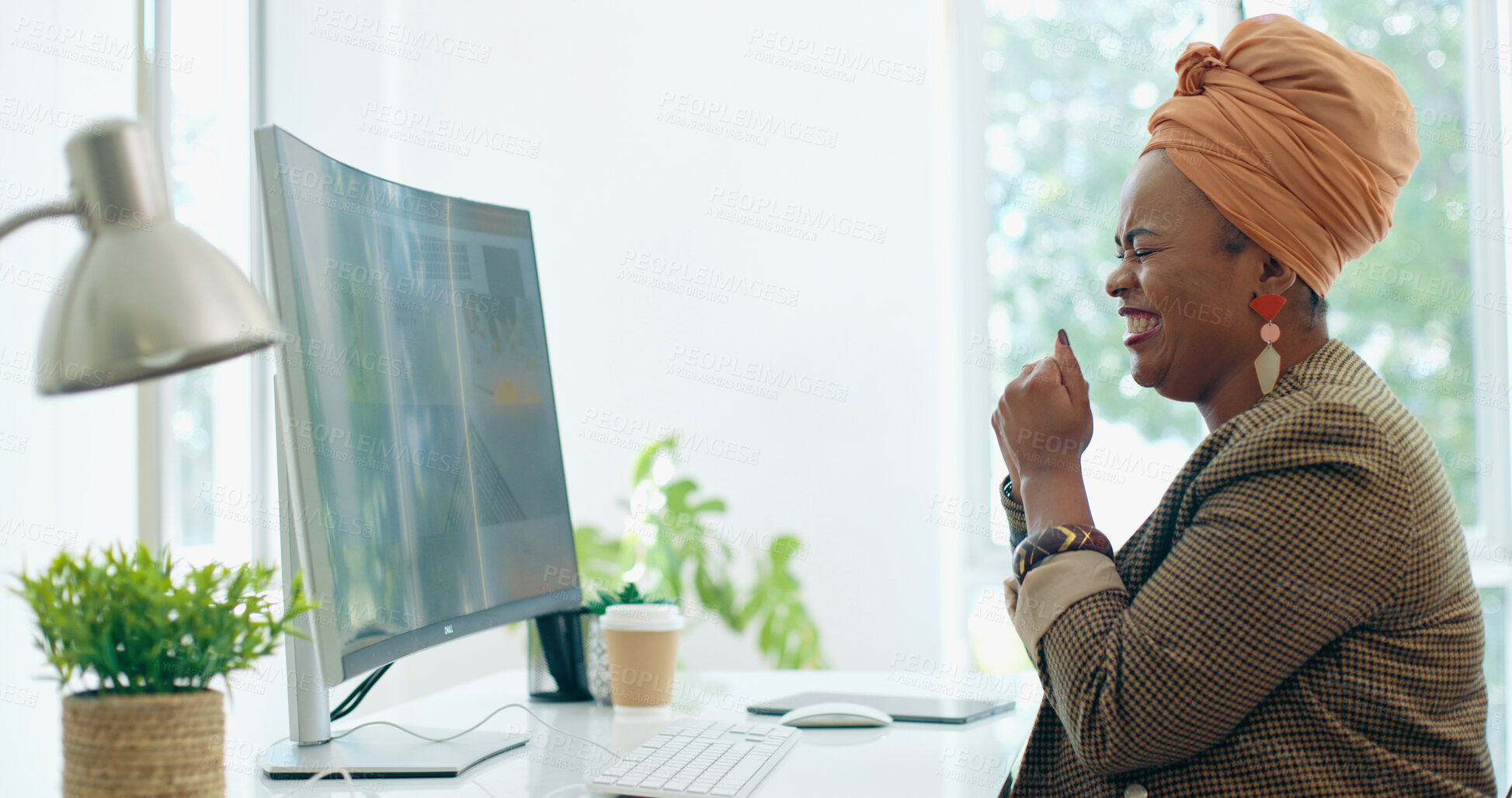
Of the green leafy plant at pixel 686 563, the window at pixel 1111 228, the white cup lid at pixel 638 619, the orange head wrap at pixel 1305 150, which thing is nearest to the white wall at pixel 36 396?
the white cup lid at pixel 638 619

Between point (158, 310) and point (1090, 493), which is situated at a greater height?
point (158, 310)

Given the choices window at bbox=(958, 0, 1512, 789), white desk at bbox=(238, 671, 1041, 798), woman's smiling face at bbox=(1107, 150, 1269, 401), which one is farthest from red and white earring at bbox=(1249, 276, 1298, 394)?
window at bbox=(958, 0, 1512, 789)

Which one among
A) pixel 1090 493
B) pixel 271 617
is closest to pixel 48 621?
pixel 271 617

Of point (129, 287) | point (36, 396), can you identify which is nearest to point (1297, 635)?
point (129, 287)

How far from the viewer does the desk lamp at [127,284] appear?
0.55m

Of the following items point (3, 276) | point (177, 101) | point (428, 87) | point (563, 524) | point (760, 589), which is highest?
point (428, 87)

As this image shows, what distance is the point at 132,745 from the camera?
1.89 feet

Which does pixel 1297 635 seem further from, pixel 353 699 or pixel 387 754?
pixel 353 699

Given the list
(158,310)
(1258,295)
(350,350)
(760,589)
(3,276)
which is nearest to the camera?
(158,310)

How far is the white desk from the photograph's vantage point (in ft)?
3.22

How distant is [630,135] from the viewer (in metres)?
2.79

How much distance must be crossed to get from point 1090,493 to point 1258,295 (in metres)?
1.91

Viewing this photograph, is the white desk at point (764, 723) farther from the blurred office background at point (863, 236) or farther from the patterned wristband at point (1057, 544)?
the blurred office background at point (863, 236)

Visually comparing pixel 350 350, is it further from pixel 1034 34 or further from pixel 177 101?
pixel 1034 34
